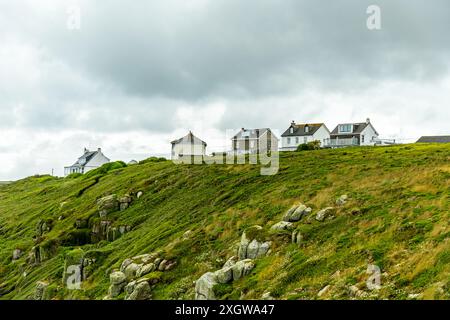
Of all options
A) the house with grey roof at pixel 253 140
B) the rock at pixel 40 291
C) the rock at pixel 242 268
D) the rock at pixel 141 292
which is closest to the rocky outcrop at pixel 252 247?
the rock at pixel 242 268

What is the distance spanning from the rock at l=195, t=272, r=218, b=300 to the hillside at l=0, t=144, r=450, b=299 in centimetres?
50

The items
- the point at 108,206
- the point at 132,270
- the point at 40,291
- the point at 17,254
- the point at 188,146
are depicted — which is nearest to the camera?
the point at 132,270

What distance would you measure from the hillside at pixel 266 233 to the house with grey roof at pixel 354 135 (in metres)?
60.8

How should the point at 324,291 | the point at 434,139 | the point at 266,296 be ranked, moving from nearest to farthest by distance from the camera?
the point at 324,291 < the point at 266,296 < the point at 434,139

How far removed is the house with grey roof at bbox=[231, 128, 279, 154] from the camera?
13688cm

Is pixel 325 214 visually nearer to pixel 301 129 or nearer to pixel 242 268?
pixel 242 268

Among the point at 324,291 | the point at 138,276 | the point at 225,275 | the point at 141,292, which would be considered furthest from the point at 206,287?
the point at 138,276

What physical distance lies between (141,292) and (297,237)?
12.2m

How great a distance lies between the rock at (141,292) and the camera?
Answer: 34.3 m

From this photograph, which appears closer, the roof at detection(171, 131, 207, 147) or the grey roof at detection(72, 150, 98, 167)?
the roof at detection(171, 131, 207, 147)

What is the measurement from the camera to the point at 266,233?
3500cm

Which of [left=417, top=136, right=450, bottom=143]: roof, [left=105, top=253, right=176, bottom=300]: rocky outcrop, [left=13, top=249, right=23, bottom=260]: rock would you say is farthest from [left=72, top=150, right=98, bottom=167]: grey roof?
Answer: [left=105, top=253, right=176, bottom=300]: rocky outcrop

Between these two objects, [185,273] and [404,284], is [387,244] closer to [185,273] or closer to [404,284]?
[404,284]

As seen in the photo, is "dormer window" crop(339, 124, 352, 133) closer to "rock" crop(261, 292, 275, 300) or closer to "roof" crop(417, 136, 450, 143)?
"roof" crop(417, 136, 450, 143)
